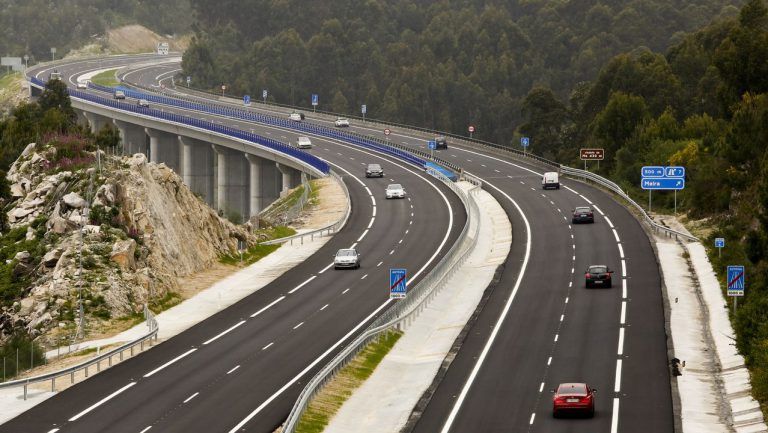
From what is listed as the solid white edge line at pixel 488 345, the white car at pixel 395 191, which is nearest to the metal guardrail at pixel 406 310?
the solid white edge line at pixel 488 345

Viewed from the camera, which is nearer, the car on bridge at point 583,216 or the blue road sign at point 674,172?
the car on bridge at point 583,216

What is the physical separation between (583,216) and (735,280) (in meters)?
36.3

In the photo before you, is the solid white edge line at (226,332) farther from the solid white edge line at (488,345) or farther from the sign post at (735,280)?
the sign post at (735,280)

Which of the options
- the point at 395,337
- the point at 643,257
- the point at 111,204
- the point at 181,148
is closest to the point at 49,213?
the point at 111,204

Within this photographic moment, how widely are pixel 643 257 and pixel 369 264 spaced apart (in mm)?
18080

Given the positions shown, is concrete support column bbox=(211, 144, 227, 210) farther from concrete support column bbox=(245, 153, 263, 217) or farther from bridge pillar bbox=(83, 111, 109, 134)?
bridge pillar bbox=(83, 111, 109, 134)

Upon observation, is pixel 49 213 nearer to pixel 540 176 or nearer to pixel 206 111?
pixel 540 176

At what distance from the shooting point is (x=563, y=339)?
59.6 metres

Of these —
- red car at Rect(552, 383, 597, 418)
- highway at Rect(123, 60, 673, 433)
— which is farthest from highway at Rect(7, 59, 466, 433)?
red car at Rect(552, 383, 597, 418)

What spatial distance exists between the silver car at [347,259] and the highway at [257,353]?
98cm

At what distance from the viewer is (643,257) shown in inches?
3206

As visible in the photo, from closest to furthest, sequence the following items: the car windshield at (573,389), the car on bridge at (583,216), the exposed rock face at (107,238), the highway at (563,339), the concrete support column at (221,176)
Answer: the car windshield at (573,389) < the highway at (563,339) < the exposed rock face at (107,238) < the car on bridge at (583,216) < the concrete support column at (221,176)

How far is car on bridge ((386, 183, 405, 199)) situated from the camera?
11169 cm

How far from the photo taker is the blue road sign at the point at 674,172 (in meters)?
96.3
